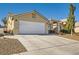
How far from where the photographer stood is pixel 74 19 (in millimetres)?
21156

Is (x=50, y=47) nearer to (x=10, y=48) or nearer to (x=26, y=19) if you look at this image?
(x=10, y=48)

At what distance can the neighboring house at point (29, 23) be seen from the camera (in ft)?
66.0

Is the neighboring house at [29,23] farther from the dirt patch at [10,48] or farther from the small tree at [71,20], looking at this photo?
the dirt patch at [10,48]

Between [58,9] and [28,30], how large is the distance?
458cm

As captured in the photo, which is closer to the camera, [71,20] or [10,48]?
[10,48]

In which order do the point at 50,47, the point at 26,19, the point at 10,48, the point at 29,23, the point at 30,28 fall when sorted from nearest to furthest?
the point at 10,48, the point at 50,47, the point at 30,28, the point at 29,23, the point at 26,19

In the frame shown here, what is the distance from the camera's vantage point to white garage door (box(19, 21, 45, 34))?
2009 centimetres

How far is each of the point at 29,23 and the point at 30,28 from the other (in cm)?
68

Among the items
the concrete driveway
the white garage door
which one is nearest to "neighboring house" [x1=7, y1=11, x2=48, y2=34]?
the white garage door

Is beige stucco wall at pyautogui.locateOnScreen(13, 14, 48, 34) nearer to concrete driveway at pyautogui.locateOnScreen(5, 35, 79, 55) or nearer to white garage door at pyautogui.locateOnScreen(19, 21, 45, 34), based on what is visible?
white garage door at pyautogui.locateOnScreen(19, 21, 45, 34)

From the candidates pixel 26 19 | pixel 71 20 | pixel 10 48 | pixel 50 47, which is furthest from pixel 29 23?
pixel 10 48

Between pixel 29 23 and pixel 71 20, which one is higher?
pixel 71 20

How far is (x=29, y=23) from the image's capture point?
20875 mm
